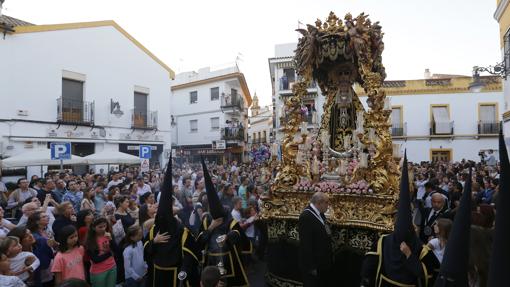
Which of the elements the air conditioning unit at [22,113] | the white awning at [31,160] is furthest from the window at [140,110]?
the white awning at [31,160]

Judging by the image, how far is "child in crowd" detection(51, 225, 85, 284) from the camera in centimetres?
427

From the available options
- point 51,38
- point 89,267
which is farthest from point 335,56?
point 51,38

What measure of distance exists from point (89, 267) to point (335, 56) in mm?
5072

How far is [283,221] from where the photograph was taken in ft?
20.5

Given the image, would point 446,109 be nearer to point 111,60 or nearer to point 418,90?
point 418,90

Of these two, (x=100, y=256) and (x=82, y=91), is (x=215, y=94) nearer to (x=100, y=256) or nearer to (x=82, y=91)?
(x=82, y=91)

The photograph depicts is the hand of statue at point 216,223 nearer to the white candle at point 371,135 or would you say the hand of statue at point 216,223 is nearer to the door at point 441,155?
the white candle at point 371,135

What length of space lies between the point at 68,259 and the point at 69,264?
59mm

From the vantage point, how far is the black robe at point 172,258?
180 inches

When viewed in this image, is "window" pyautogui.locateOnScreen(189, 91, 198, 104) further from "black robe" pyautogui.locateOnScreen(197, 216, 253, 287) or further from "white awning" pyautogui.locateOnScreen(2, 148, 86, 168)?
"black robe" pyautogui.locateOnScreen(197, 216, 253, 287)

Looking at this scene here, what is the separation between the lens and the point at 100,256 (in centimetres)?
466

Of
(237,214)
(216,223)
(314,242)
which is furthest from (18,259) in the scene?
(237,214)

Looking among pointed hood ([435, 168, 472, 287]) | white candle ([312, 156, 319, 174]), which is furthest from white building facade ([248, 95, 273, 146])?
pointed hood ([435, 168, 472, 287])

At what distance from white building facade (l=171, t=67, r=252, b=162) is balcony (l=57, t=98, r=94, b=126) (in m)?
11.7
